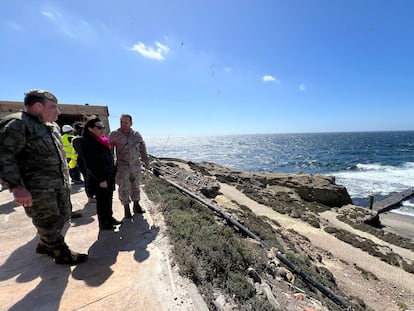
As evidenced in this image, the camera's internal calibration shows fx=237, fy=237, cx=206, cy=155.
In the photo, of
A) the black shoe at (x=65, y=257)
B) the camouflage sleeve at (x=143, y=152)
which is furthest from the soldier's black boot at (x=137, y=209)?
the black shoe at (x=65, y=257)

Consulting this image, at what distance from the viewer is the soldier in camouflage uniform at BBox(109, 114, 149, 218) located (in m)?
4.49

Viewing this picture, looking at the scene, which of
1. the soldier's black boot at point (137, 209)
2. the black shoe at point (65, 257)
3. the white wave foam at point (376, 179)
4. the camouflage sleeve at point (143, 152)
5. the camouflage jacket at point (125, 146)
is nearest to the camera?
the black shoe at point (65, 257)

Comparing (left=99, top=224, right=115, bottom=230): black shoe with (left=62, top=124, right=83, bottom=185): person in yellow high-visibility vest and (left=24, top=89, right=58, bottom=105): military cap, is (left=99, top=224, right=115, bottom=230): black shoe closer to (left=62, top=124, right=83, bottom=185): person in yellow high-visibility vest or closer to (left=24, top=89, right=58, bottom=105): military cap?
(left=24, top=89, right=58, bottom=105): military cap

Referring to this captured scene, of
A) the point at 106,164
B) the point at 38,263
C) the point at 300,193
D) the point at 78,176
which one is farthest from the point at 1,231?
the point at 300,193

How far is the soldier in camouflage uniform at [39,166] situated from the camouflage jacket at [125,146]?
1.39 m

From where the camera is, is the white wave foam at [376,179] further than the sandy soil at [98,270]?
Yes

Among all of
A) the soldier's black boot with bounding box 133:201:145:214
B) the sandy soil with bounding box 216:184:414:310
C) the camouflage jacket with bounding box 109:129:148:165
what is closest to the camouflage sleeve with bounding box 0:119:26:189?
the camouflage jacket with bounding box 109:129:148:165

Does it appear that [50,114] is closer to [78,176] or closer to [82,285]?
[82,285]

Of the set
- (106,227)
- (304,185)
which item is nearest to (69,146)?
(106,227)

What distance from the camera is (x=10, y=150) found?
2.42m

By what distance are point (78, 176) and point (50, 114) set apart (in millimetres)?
5846

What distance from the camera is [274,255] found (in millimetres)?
5797

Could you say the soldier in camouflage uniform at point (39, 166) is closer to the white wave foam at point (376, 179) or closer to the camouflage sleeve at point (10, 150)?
the camouflage sleeve at point (10, 150)

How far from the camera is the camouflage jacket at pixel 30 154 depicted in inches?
94.5
